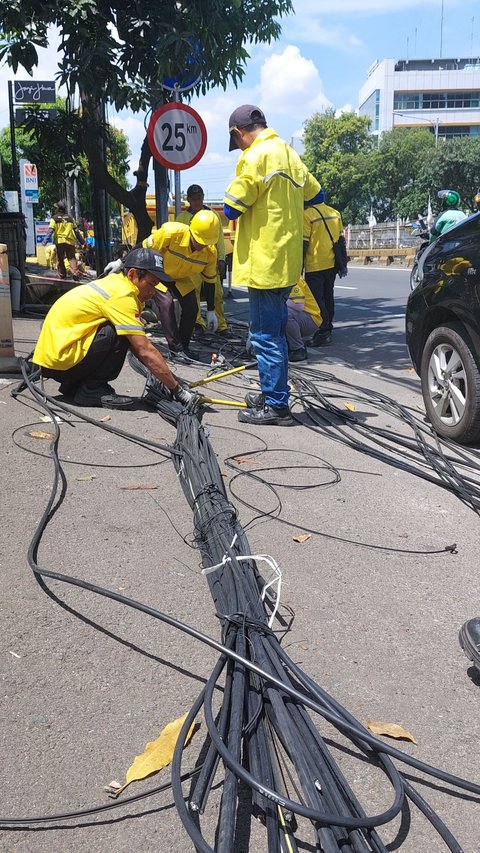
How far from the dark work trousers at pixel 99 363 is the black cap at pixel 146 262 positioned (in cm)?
50

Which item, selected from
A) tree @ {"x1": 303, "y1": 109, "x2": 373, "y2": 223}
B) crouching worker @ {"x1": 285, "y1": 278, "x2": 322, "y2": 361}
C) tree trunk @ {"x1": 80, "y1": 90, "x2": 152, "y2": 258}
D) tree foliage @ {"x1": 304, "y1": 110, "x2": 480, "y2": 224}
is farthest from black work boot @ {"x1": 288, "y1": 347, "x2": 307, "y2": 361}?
tree @ {"x1": 303, "y1": 109, "x2": 373, "y2": 223}

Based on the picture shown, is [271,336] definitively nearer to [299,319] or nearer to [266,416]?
[266,416]

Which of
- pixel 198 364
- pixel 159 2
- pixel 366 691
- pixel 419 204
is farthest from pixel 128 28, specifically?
pixel 419 204

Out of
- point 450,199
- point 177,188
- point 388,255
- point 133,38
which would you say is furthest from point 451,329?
point 388,255

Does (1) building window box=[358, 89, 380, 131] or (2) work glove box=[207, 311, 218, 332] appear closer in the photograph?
(2) work glove box=[207, 311, 218, 332]

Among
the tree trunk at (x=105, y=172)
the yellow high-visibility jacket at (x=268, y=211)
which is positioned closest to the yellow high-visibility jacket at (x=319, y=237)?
the tree trunk at (x=105, y=172)

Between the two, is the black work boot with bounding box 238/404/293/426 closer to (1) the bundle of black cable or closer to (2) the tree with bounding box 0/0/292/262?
(1) the bundle of black cable

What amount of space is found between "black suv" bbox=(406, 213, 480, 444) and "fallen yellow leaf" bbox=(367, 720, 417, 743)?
127 inches

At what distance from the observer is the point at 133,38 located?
30.3ft

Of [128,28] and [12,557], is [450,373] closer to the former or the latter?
[12,557]

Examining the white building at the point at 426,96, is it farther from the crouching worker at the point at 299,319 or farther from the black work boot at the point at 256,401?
the black work boot at the point at 256,401

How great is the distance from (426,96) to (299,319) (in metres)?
108

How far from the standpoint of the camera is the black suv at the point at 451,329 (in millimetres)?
5242

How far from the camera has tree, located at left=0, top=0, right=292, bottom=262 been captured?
28.7 feet
